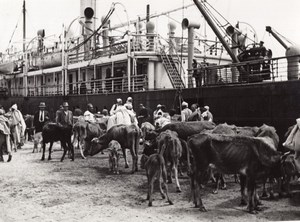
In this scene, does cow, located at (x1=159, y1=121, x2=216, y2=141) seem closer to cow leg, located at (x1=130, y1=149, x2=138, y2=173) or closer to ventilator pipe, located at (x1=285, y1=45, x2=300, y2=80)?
cow leg, located at (x1=130, y1=149, x2=138, y2=173)

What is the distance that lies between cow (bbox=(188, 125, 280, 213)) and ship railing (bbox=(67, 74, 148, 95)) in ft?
42.1

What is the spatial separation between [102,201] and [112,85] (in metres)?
15.0

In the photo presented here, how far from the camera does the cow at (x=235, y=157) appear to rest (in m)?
6.77

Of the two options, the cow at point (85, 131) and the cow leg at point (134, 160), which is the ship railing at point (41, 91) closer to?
the cow at point (85, 131)

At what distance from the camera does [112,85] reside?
72.5 feet

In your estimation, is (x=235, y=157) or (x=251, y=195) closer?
(x=251, y=195)

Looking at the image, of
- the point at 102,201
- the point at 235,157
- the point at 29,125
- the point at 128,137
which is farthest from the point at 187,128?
the point at 29,125

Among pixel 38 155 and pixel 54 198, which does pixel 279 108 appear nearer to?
pixel 54 198

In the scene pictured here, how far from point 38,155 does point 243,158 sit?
1003cm

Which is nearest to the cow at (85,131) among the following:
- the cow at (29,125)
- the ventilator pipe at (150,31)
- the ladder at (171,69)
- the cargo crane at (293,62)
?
the ladder at (171,69)

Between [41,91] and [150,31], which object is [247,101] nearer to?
[150,31]

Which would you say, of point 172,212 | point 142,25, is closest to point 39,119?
point 172,212

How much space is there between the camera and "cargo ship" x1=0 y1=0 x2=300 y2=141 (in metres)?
13.1

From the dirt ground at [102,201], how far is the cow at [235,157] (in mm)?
424
